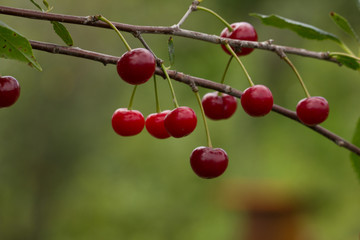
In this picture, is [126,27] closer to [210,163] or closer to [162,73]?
[162,73]

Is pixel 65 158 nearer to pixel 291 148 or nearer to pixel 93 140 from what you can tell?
pixel 93 140

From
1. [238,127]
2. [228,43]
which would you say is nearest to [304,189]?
[238,127]

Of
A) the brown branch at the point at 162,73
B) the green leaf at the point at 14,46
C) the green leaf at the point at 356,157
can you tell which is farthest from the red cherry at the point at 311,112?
the green leaf at the point at 14,46

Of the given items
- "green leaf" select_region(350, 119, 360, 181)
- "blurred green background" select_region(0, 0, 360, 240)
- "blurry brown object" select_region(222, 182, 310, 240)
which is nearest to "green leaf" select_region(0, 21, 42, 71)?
"green leaf" select_region(350, 119, 360, 181)

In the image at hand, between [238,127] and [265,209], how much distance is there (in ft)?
11.5

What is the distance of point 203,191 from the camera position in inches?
504

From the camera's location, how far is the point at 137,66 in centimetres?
111

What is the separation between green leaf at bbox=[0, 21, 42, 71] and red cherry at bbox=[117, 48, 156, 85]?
181 mm

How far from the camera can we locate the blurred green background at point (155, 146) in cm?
802

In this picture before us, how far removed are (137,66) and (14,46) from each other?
0.24 meters

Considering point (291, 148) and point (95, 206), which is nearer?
point (95, 206)

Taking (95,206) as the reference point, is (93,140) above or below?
above

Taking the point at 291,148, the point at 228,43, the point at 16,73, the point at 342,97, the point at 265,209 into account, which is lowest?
the point at 228,43

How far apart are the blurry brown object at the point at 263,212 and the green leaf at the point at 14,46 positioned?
29.7 feet
